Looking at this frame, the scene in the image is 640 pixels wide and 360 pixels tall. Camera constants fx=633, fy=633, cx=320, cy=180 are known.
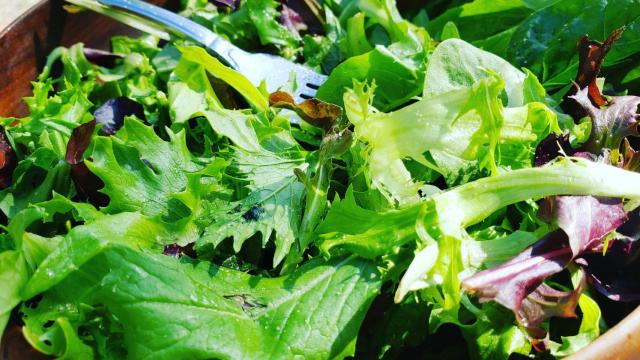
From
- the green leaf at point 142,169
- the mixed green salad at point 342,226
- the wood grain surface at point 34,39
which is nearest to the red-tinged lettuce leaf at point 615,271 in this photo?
the mixed green salad at point 342,226

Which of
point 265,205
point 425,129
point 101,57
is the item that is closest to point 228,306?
point 265,205

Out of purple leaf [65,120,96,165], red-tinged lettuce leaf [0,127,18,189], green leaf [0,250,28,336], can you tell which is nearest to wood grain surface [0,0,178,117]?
red-tinged lettuce leaf [0,127,18,189]

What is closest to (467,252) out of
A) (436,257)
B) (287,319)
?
(436,257)

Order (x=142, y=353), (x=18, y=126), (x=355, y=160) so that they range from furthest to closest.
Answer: (x=18, y=126) → (x=355, y=160) → (x=142, y=353)

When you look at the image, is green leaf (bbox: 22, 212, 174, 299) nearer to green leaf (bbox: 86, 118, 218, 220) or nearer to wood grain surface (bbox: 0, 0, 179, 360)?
green leaf (bbox: 86, 118, 218, 220)

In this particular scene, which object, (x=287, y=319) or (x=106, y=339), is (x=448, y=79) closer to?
(x=287, y=319)

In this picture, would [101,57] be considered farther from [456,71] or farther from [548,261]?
[548,261]
